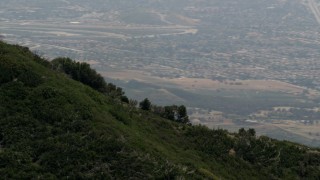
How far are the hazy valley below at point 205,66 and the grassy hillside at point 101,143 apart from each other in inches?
1757

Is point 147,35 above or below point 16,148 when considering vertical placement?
above

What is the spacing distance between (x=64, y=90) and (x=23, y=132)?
5.65 m

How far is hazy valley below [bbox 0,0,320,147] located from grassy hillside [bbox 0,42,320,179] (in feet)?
146

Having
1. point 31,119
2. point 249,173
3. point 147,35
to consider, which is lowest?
point 249,173

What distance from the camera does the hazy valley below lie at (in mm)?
97375

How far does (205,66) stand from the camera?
14400 cm

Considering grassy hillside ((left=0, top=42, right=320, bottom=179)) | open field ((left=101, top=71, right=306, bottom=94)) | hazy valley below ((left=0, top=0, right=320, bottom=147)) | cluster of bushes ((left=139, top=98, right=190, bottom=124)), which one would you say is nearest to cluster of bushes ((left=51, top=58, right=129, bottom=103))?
cluster of bushes ((left=139, top=98, right=190, bottom=124))

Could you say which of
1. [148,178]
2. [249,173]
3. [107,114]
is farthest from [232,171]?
[148,178]

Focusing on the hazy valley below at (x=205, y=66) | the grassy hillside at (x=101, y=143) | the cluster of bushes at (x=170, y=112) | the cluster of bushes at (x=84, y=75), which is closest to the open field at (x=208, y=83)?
the hazy valley below at (x=205, y=66)

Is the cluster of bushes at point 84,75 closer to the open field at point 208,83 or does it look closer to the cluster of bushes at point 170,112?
the cluster of bushes at point 170,112

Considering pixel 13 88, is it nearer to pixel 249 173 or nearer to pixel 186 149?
pixel 186 149

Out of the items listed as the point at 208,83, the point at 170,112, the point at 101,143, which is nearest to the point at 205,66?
the point at 208,83

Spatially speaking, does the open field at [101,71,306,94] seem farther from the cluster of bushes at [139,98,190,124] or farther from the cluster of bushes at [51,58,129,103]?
the cluster of bushes at [51,58,129,103]

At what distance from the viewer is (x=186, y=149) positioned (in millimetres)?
30281
